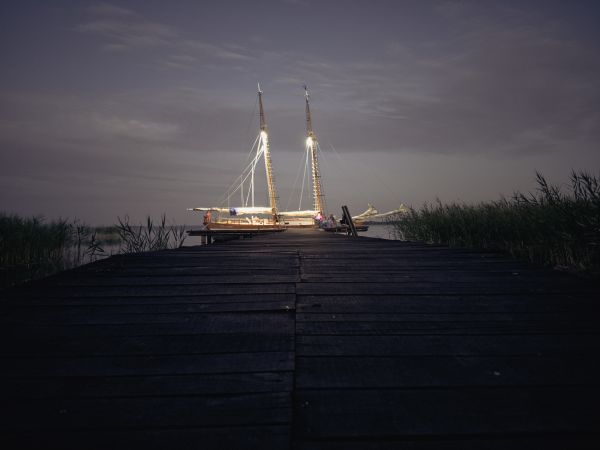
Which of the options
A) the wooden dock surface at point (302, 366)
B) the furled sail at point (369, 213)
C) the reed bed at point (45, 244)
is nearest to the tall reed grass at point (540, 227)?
the wooden dock surface at point (302, 366)

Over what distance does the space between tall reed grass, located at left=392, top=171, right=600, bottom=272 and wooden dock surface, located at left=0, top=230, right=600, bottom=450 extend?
9.71ft

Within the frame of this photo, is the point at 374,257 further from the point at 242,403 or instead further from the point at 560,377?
the point at 242,403

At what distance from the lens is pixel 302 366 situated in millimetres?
1641

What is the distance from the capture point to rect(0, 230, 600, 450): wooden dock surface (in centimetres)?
117

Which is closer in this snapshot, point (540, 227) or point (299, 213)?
point (540, 227)

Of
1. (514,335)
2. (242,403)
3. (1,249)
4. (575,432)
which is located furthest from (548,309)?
(1,249)

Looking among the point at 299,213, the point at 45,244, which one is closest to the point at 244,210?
the point at 299,213

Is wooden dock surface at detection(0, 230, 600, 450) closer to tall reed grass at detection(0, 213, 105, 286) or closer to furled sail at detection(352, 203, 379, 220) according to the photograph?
tall reed grass at detection(0, 213, 105, 286)

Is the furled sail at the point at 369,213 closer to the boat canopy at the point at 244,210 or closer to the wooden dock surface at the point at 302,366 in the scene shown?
the boat canopy at the point at 244,210

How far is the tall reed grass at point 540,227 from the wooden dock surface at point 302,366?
9.71ft

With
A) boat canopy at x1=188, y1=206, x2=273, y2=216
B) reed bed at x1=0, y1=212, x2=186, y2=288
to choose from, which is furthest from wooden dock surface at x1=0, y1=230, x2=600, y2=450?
boat canopy at x1=188, y1=206, x2=273, y2=216

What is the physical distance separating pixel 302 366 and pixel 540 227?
667cm

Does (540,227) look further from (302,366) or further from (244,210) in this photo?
(244,210)

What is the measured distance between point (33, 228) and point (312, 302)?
450 inches
